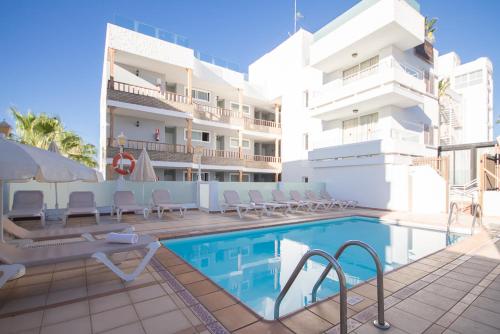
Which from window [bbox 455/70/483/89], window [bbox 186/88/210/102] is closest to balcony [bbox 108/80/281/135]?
window [bbox 186/88/210/102]

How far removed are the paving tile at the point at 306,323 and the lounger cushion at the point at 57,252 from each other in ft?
8.00

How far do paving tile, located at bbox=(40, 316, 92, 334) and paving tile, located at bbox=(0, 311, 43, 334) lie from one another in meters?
0.17

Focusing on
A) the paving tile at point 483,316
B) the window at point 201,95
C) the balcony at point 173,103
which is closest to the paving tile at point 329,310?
the paving tile at point 483,316

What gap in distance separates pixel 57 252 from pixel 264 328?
3022 mm

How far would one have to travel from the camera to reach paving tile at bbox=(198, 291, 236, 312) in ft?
9.94

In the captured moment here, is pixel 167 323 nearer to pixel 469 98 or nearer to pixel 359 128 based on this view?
pixel 359 128

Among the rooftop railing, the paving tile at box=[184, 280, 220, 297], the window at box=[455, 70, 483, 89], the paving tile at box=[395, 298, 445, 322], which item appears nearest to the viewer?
the paving tile at box=[395, 298, 445, 322]

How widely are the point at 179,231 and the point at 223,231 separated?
4.32 feet

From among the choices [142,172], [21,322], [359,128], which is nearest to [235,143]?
[359,128]

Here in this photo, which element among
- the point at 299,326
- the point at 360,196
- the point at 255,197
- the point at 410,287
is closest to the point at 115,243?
the point at 299,326

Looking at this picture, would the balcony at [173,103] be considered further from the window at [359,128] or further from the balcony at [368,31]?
the balcony at [368,31]

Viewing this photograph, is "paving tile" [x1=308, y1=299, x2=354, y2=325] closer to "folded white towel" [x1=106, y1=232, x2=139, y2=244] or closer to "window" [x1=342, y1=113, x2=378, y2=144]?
"folded white towel" [x1=106, y1=232, x2=139, y2=244]

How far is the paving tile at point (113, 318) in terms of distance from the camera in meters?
2.59

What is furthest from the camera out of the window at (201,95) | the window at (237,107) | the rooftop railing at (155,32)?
the window at (237,107)
